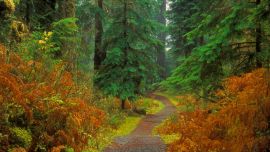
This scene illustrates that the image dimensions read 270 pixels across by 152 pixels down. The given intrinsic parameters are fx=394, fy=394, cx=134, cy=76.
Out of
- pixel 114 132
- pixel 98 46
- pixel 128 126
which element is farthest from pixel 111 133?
pixel 98 46

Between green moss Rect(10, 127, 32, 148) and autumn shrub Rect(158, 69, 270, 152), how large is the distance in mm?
4051

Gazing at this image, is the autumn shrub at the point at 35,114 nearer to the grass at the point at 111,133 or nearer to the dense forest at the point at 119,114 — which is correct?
the dense forest at the point at 119,114

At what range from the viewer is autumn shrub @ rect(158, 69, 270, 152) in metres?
8.86

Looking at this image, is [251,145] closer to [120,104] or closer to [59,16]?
[59,16]

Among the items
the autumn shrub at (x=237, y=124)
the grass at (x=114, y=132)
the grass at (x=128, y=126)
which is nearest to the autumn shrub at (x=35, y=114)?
the grass at (x=114, y=132)

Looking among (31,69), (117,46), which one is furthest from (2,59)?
(117,46)

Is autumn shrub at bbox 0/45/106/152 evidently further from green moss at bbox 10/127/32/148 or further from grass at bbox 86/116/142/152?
grass at bbox 86/116/142/152

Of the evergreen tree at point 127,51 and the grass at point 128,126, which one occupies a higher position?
the evergreen tree at point 127,51

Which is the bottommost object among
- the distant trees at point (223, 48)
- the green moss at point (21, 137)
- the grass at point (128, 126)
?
the grass at point (128, 126)

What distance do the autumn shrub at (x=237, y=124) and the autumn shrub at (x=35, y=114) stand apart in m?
2.65

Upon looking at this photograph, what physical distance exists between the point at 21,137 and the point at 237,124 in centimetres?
490

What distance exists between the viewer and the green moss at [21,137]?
8.30m

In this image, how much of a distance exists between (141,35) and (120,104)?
5281 millimetres

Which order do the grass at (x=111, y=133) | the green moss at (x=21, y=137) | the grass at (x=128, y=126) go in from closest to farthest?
1. the green moss at (x=21, y=137)
2. the grass at (x=111, y=133)
3. the grass at (x=128, y=126)
